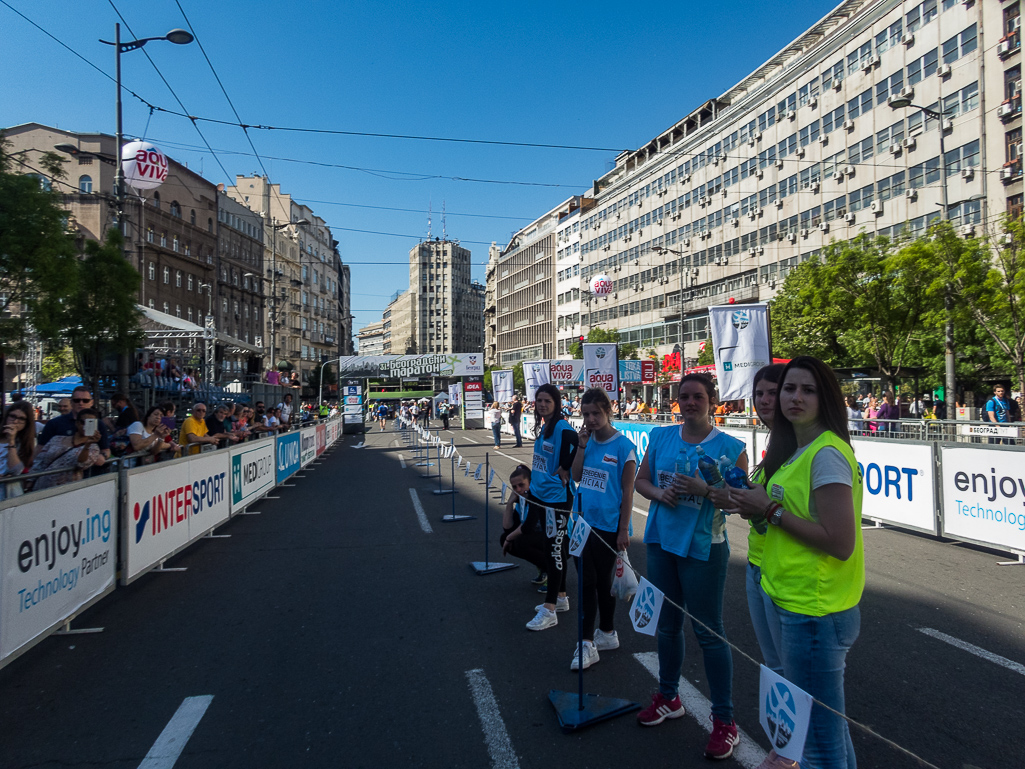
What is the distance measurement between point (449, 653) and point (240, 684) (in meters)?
1.41

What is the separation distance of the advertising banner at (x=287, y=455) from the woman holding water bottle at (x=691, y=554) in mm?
12753

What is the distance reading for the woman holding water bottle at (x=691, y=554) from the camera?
3467 millimetres

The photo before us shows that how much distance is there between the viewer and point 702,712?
401cm

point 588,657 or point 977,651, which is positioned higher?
point 588,657

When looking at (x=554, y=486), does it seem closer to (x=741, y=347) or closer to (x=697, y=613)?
(x=697, y=613)

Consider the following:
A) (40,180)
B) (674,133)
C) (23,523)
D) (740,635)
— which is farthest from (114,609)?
(674,133)

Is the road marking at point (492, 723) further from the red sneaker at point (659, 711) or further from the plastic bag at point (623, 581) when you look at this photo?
the plastic bag at point (623, 581)

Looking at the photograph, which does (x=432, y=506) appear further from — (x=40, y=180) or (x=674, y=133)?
(x=674, y=133)

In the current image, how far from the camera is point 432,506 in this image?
12398 millimetres

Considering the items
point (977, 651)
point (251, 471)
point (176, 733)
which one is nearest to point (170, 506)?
point (251, 471)

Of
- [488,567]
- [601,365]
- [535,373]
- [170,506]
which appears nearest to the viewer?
[488,567]

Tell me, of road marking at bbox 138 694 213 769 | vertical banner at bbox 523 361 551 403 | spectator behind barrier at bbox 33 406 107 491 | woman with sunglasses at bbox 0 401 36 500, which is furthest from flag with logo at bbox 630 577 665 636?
vertical banner at bbox 523 361 551 403

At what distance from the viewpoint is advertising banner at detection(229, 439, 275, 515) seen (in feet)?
36.9

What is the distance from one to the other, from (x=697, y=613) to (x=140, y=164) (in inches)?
548
